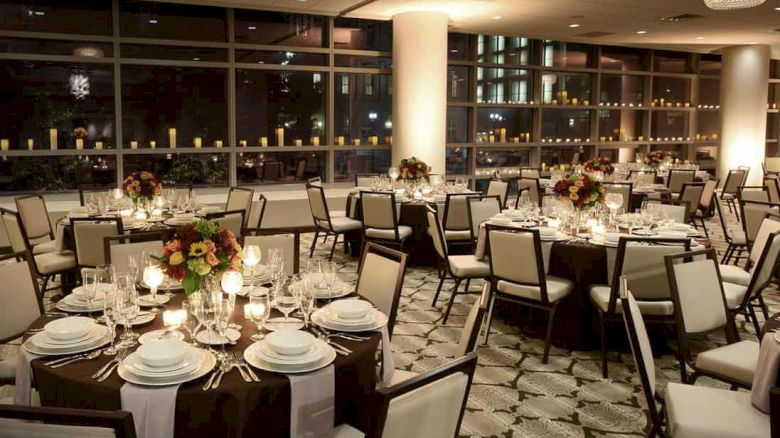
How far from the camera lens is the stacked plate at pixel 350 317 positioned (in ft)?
9.33

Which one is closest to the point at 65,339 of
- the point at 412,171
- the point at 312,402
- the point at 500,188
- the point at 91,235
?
the point at 312,402

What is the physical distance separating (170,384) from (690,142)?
48.9ft

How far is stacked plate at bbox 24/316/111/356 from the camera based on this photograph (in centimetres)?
253

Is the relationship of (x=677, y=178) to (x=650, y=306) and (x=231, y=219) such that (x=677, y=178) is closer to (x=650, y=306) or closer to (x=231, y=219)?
(x=650, y=306)

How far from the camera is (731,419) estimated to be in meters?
2.61

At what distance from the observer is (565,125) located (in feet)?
44.4

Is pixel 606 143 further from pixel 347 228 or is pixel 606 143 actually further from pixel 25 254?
pixel 25 254

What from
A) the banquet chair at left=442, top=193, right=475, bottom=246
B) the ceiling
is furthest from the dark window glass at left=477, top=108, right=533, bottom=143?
the banquet chair at left=442, top=193, right=475, bottom=246

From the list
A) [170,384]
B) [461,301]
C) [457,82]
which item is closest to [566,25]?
[457,82]

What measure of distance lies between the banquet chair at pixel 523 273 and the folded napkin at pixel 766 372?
1.91 meters

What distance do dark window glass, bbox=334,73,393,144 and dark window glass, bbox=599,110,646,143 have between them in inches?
198

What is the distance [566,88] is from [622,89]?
1.60 m

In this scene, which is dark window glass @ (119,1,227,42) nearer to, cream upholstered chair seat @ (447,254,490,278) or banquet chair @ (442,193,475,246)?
banquet chair @ (442,193,475,246)

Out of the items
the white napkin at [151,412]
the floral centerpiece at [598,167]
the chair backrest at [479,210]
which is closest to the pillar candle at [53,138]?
the chair backrest at [479,210]
